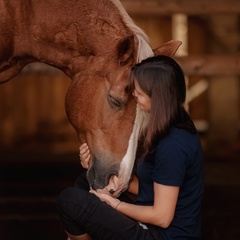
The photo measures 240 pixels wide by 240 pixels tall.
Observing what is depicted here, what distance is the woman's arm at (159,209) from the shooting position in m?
3.03

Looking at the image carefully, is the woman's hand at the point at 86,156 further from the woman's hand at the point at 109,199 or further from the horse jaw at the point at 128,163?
the woman's hand at the point at 109,199

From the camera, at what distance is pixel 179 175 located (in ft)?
9.95

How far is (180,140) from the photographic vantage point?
122 inches

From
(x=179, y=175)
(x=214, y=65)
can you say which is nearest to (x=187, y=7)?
(x=214, y=65)

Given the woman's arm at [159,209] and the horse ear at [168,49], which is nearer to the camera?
the woman's arm at [159,209]

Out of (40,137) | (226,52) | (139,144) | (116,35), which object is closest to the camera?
(139,144)

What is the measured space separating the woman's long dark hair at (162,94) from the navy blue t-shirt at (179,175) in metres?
0.04

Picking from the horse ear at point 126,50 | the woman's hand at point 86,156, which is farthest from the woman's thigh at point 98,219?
the horse ear at point 126,50

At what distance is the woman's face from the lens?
3178mm

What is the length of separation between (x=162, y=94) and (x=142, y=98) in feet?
Answer: 0.34

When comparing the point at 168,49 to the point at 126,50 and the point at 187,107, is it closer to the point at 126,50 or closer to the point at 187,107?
the point at 126,50

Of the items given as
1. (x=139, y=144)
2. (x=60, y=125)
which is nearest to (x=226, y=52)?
(x=60, y=125)

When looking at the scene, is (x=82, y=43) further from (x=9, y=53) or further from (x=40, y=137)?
(x=40, y=137)

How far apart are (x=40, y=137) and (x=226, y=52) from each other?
2.33m
